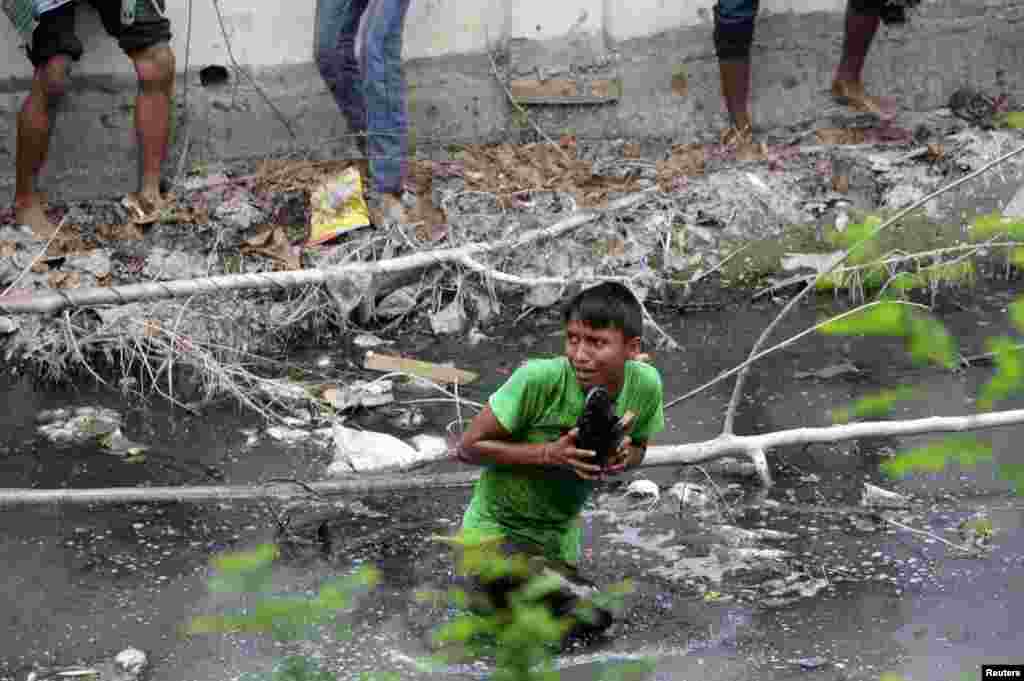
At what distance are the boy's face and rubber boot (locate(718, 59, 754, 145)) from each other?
12.7 feet

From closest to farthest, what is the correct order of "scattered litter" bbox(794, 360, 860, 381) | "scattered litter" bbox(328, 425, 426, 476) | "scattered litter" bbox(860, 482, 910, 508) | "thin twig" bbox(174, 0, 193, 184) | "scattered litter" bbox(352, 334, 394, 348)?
"scattered litter" bbox(860, 482, 910, 508)
"scattered litter" bbox(328, 425, 426, 476)
"scattered litter" bbox(794, 360, 860, 381)
"scattered litter" bbox(352, 334, 394, 348)
"thin twig" bbox(174, 0, 193, 184)

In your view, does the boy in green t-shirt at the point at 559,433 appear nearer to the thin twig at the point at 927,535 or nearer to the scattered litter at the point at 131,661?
the scattered litter at the point at 131,661

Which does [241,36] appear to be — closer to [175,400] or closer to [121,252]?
[121,252]

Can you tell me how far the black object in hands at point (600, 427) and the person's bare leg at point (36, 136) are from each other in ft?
12.5

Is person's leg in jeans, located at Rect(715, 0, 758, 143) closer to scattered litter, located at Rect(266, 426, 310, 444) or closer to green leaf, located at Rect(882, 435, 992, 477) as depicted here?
scattered litter, located at Rect(266, 426, 310, 444)

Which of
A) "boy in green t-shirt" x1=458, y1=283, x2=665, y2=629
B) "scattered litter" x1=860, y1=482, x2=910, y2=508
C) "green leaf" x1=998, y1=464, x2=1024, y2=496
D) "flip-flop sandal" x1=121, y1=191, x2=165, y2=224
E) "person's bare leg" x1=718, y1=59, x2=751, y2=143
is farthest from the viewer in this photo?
"person's bare leg" x1=718, y1=59, x2=751, y2=143

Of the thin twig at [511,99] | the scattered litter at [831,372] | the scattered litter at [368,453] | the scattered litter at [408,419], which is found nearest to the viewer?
the scattered litter at [368,453]

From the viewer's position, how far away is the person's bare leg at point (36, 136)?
6441 mm

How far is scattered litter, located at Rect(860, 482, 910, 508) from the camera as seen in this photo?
470cm

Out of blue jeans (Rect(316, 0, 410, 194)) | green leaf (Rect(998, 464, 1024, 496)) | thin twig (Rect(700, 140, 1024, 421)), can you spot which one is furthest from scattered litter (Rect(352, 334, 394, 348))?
green leaf (Rect(998, 464, 1024, 496))

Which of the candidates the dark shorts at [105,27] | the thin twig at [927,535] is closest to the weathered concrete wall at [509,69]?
the dark shorts at [105,27]

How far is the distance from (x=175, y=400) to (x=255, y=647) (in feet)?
6.11

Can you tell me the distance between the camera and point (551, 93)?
732cm

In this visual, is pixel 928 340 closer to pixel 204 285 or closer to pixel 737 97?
pixel 204 285
